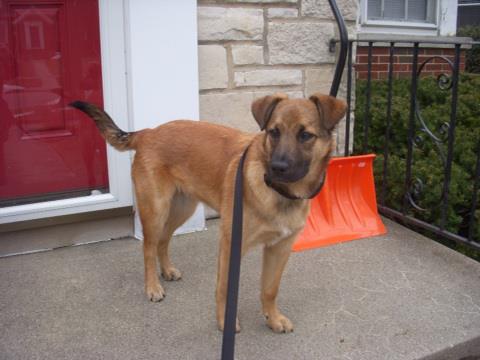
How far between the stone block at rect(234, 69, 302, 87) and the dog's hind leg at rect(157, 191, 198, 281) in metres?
1.28

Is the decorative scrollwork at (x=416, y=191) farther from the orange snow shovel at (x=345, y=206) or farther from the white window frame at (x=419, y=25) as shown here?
the white window frame at (x=419, y=25)

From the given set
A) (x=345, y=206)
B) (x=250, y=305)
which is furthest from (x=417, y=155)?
(x=250, y=305)

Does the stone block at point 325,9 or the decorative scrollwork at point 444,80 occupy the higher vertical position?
the stone block at point 325,9

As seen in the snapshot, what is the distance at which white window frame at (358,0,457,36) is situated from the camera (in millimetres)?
6805

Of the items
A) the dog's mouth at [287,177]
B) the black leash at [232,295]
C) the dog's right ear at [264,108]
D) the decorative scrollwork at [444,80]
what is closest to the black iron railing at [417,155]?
the decorative scrollwork at [444,80]

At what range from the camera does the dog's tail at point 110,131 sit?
3248mm

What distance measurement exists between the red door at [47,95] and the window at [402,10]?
4.47 meters

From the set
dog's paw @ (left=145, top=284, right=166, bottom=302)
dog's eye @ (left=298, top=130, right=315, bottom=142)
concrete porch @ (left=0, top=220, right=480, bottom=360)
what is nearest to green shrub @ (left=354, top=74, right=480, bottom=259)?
concrete porch @ (left=0, top=220, right=480, bottom=360)

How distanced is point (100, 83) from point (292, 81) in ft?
5.45

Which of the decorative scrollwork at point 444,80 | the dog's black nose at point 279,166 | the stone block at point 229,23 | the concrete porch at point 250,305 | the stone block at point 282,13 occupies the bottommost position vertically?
the concrete porch at point 250,305

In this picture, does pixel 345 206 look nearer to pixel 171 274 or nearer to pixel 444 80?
pixel 444 80

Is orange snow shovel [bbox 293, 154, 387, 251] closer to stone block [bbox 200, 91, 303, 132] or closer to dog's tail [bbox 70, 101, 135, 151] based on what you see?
stone block [bbox 200, 91, 303, 132]

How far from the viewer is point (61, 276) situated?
345 centimetres

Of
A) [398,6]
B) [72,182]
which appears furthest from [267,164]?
[398,6]
